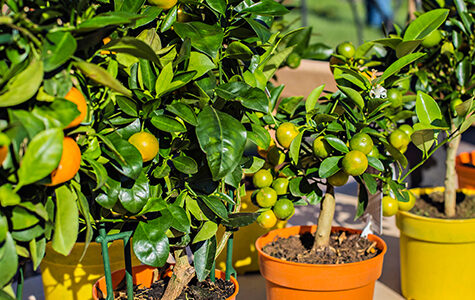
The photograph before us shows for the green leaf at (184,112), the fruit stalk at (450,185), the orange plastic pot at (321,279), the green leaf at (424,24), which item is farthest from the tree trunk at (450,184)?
the green leaf at (184,112)

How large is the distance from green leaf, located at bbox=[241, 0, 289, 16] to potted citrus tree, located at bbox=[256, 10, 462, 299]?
20 centimetres

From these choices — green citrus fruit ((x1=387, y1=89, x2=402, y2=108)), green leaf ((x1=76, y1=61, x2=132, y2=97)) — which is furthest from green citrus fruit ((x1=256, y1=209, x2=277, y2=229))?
green leaf ((x1=76, y1=61, x2=132, y2=97))

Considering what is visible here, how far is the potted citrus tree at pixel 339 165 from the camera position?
3.43 feet

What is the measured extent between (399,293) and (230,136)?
1.12m

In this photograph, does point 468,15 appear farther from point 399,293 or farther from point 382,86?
point 399,293

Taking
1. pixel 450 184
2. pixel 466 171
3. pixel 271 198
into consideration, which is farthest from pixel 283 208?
pixel 466 171

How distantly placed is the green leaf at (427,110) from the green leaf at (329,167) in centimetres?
20

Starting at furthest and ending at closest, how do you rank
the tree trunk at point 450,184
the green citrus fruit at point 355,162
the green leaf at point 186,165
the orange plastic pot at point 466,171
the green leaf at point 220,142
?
the orange plastic pot at point 466,171 < the tree trunk at point 450,184 < the green citrus fruit at point 355,162 < the green leaf at point 186,165 < the green leaf at point 220,142

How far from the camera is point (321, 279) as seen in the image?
1156 millimetres

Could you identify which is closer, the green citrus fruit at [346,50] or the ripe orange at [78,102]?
the ripe orange at [78,102]

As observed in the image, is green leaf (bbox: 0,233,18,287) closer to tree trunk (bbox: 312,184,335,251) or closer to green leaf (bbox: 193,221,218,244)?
green leaf (bbox: 193,221,218,244)

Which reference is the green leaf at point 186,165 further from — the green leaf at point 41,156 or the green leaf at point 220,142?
the green leaf at point 41,156

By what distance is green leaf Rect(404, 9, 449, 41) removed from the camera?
106 cm

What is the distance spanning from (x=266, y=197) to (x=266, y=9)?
1.35 ft
